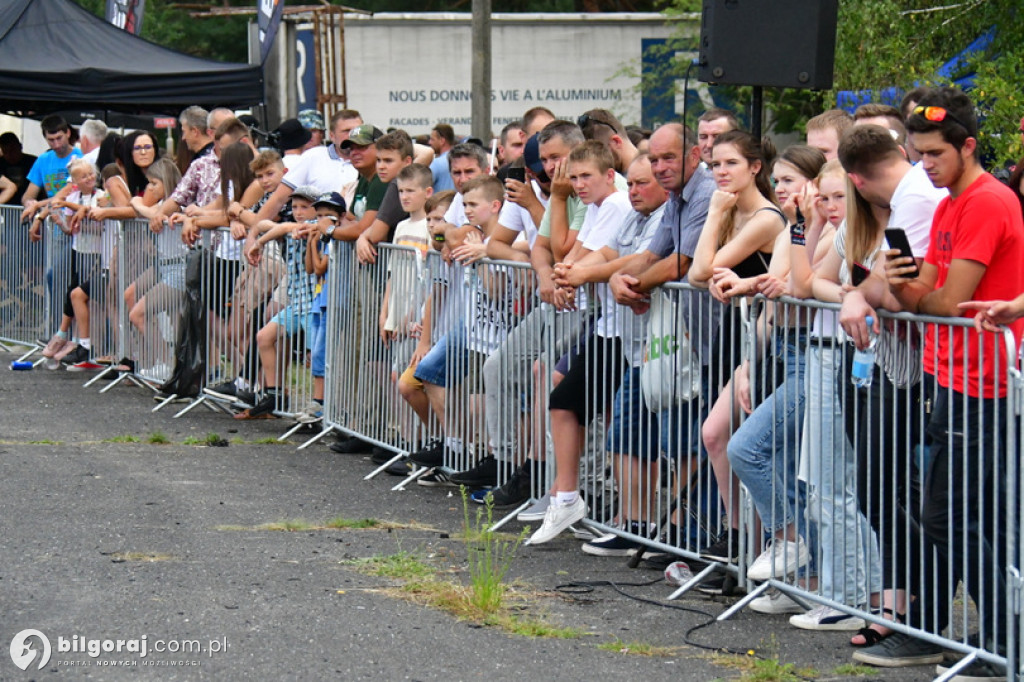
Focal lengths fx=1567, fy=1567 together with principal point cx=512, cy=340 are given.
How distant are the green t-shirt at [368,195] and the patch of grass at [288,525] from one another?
2834mm

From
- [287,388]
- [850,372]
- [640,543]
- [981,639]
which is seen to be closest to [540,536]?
[640,543]

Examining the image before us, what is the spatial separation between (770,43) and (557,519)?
2.55 metres

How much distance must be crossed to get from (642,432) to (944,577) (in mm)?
1851

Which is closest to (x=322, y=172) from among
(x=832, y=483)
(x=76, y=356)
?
(x=76, y=356)

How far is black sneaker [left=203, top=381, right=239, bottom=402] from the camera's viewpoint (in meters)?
11.6

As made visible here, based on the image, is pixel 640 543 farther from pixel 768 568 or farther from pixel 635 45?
pixel 635 45

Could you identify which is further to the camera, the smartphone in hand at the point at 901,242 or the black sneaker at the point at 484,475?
the black sneaker at the point at 484,475

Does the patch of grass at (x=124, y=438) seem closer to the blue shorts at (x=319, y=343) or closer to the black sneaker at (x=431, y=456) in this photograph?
the blue shorts at (x=319, y=343)

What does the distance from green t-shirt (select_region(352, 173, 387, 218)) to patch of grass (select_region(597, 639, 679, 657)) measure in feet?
16.1

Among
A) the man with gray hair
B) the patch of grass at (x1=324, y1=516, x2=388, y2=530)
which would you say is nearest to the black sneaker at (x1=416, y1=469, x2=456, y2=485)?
the patch of grass at (x1=324, y1=516, x2=388, y2=530)

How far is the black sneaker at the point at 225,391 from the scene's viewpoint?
457 inches

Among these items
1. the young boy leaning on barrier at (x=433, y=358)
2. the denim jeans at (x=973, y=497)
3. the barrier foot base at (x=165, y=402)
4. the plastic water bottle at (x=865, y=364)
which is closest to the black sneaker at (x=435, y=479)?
the young boy leaning on barrier at (x=433, y=358)

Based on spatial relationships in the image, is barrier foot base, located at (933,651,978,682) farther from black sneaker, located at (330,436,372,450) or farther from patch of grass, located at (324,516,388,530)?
black sneaker, located at (330,436,372,450)

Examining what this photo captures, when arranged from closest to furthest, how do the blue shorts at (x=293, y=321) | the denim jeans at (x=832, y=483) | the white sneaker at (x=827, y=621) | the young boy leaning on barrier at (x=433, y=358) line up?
the denim jeans at (x=832, y=483) < the white sneaker at (x=827, y=621) < the young boy leaning on barrier at (x=433, y=358) < the blue shorts at (x=293, y=321)
